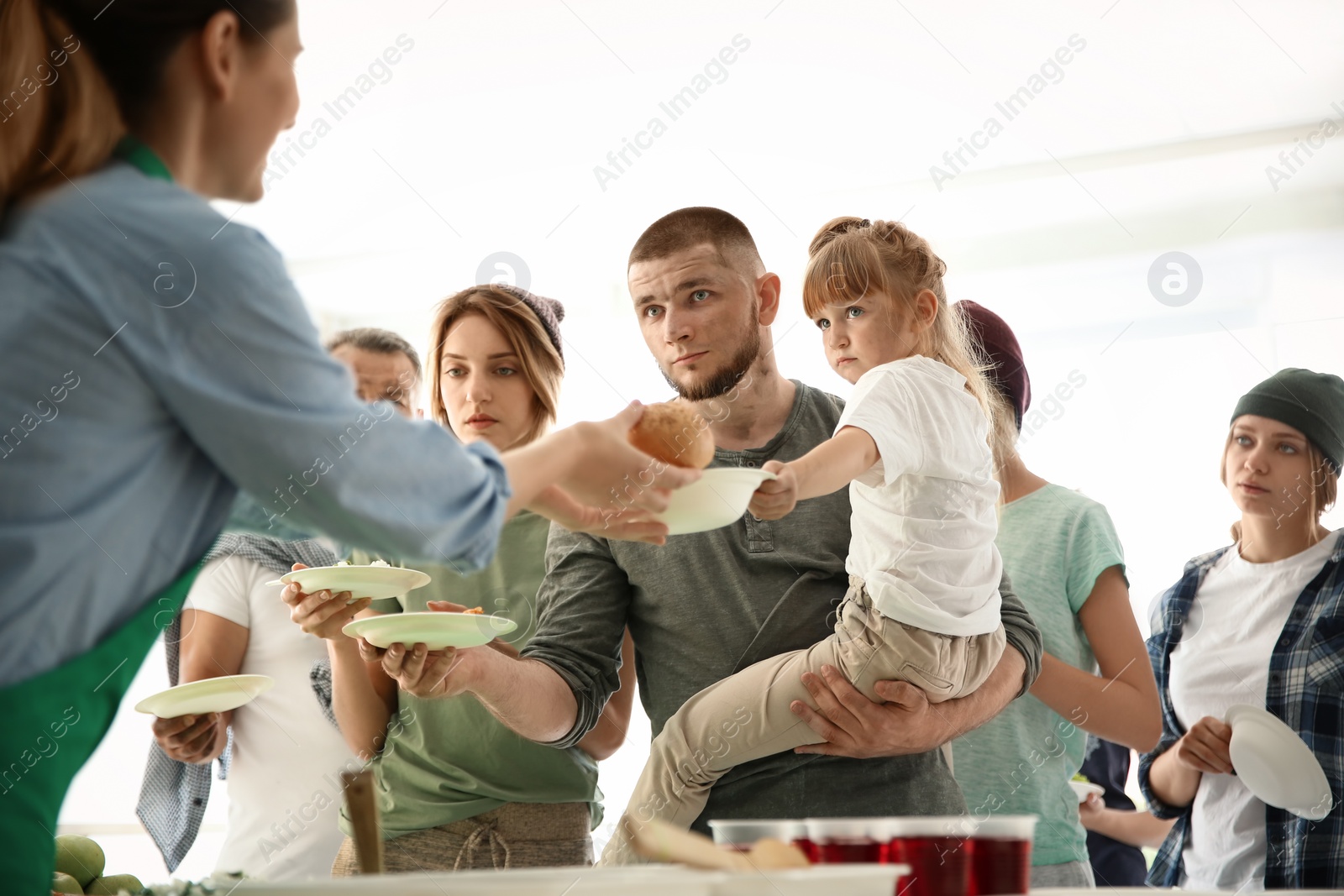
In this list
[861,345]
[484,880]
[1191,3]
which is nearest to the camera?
[484,880]

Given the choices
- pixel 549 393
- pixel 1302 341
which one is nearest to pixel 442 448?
pixel 549 393

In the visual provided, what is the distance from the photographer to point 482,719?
1.75 meters

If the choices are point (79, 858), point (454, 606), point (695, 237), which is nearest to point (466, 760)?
point (454, 606)

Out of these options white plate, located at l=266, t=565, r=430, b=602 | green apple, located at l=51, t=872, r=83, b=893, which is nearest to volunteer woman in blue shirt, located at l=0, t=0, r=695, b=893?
green apple, located at l=51, t=872, r=83, b=893

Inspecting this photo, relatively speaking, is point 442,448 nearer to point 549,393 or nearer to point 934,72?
point 549,393

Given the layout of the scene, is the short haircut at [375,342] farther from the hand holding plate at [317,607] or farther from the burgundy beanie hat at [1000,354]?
the burgundy beanie hat at [1000,354]

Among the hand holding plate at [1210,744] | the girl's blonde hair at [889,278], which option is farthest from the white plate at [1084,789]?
the girl's blonde hair at [889,278]

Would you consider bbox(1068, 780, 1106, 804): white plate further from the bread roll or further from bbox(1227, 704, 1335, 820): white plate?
the bread roll

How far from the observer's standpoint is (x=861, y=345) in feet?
5.36

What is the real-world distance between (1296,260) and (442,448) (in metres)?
5.37

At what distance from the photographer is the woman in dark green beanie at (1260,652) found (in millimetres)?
1910

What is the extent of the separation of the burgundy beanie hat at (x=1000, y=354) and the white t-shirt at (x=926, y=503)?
529mm

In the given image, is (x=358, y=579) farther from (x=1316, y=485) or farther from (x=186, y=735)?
(x=1316, y=485)

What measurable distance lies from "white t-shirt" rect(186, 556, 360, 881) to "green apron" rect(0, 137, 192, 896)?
4.29ft
